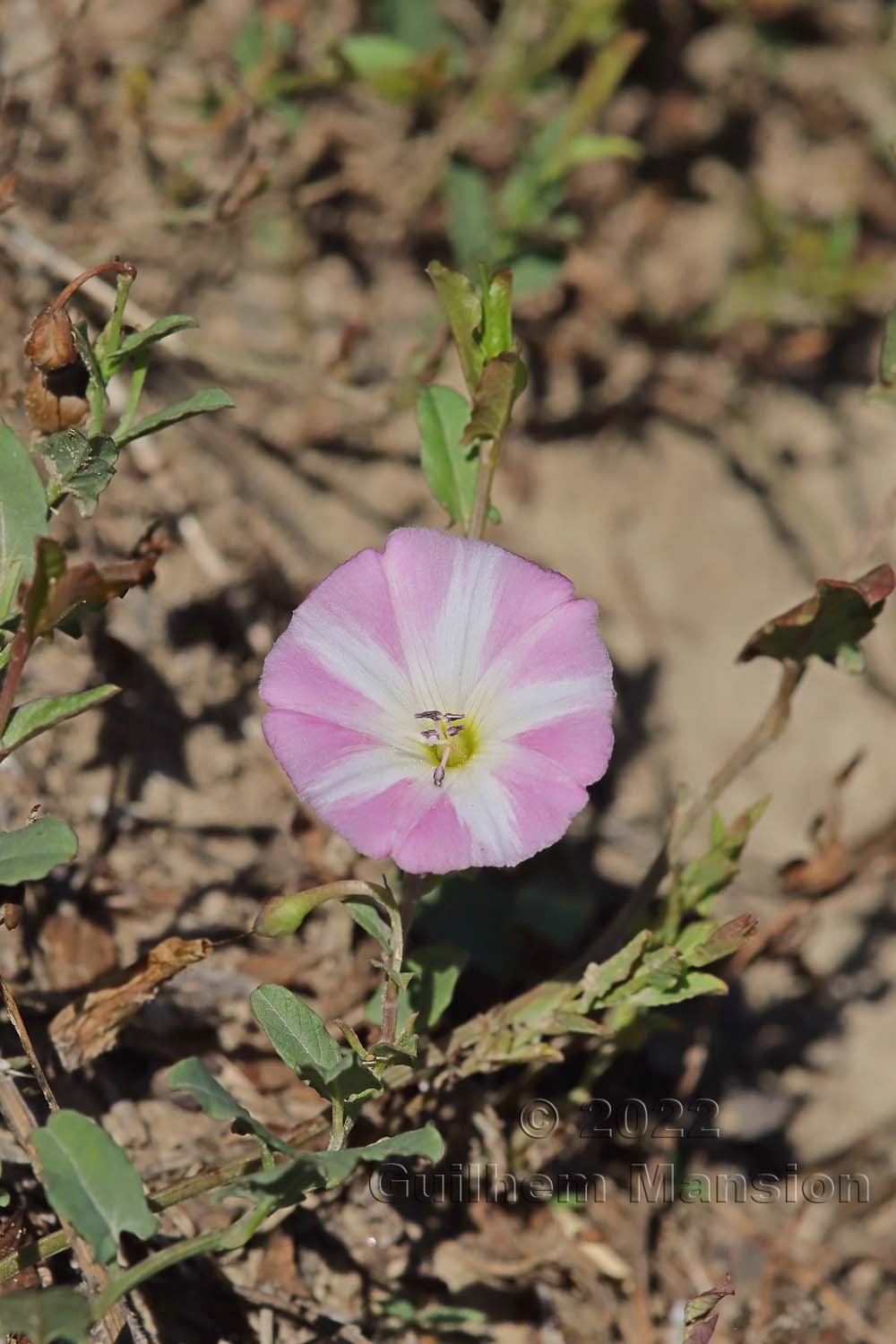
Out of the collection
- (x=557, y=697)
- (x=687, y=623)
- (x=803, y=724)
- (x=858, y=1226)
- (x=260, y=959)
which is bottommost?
(x=858, y=1226)

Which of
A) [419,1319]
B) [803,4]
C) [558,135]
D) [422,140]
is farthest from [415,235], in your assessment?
[419,1319]

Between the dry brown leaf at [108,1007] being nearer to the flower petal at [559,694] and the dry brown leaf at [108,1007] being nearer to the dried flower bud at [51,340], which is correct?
the flower petal at [559,694]

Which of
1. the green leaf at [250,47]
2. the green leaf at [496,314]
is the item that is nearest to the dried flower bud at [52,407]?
the green leaf at [496,314]

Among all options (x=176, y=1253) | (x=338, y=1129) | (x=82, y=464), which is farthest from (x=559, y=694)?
(x=176, y=1253)

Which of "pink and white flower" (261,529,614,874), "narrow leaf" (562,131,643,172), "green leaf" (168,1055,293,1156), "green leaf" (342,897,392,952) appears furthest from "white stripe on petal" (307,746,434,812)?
"narrow leaf" (562,131,643,172)

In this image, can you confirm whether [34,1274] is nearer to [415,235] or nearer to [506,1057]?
[506,1057]

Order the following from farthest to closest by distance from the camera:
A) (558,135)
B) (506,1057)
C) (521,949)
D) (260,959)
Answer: (558,135), (521,949), (260,959), (506,1057)

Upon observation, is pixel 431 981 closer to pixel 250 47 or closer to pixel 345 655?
pixel 345 655
